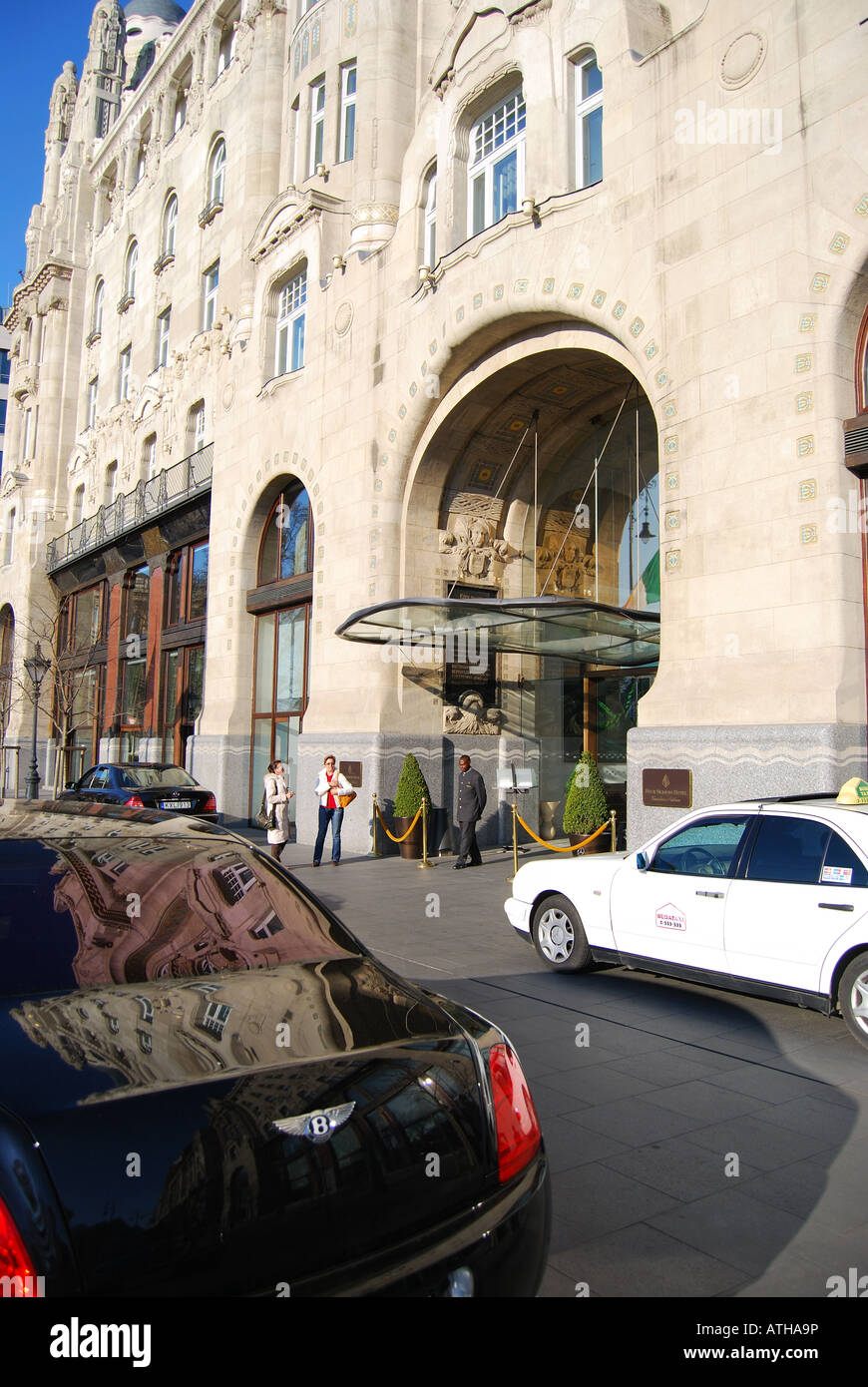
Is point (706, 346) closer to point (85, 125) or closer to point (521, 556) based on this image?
point (521, 556)

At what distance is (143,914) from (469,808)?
1183cm

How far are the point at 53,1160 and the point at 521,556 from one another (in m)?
16.8

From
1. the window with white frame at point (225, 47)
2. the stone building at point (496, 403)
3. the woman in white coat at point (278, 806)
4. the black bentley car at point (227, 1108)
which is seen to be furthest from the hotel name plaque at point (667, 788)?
the window with white frame at point (225, 47)

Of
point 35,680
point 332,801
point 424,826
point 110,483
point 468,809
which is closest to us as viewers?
point 424,826

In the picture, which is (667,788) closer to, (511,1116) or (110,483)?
(511,1116)

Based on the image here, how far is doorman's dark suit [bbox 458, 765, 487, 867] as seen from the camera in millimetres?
15008

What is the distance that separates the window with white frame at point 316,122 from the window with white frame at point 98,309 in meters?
19.1

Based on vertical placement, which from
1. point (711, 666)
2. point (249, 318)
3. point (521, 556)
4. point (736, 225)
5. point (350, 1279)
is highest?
point (249, 318)

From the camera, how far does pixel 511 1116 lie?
2807 mm

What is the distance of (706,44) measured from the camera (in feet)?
38.4

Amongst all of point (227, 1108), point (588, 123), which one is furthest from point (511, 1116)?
point (588, 123)

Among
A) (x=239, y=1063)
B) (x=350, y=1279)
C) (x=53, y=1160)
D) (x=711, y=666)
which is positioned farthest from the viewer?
(x=711, y=666)

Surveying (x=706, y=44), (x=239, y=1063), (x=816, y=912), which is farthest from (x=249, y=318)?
(x=239, y=1063)
